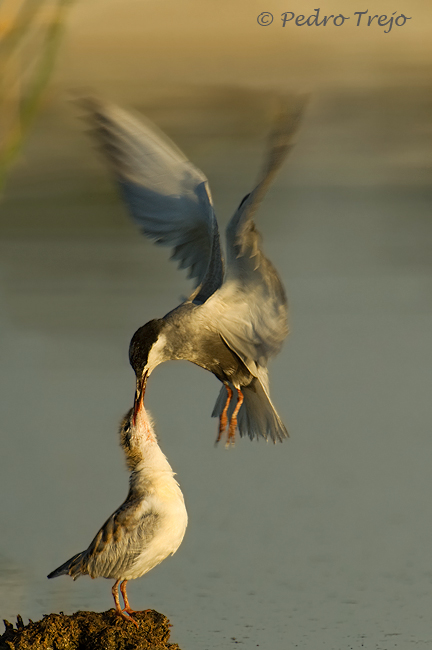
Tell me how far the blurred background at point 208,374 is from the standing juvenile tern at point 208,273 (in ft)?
1.14

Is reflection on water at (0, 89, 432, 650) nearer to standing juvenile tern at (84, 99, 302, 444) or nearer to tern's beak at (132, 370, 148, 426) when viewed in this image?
standing juvenile tern at (84, 99, 302, 444)

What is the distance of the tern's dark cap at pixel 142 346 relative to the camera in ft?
16.1

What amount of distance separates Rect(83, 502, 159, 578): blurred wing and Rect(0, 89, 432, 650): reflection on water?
1.60 feet

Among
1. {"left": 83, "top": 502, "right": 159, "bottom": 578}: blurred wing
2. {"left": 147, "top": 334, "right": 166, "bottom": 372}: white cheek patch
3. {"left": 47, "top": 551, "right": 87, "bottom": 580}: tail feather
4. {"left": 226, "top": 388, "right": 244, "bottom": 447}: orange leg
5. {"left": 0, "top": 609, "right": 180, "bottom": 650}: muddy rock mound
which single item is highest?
{"left": 147, "top": 334, "right": 166, "bottom": 372}: white cheek patch

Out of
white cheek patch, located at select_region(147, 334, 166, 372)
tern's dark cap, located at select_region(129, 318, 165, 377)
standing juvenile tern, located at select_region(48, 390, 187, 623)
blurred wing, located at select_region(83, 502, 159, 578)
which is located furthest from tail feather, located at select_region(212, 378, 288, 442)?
blurred wing, located at select_region(83, 502, 159, 578)

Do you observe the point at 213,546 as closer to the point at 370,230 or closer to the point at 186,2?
the point at 370,230

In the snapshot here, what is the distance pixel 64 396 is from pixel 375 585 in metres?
2.60

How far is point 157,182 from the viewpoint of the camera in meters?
5.70

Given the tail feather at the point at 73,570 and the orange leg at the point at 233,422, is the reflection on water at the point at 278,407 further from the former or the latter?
the tail feather at the point at 73,570

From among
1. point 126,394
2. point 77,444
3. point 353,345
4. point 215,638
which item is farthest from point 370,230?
point 215,638

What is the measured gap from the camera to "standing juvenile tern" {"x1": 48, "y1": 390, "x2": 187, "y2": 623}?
420 centimetres

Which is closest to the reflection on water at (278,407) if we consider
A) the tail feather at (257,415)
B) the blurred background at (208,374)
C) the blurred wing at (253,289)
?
the blurred background at (208,374)

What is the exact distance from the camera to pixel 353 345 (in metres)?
6.89

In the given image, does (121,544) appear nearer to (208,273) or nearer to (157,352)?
(157,352)
